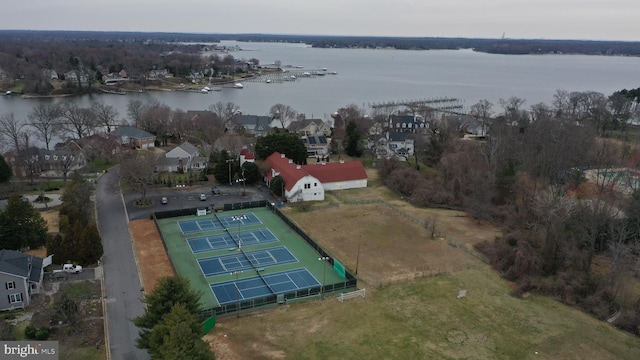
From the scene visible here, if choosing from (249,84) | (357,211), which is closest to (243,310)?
(357,211)

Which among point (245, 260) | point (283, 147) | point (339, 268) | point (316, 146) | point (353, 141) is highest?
point (283, 147)

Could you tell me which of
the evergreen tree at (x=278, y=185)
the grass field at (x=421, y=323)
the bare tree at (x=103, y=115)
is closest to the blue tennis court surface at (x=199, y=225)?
the evergreen tree at (x=278, y=185)

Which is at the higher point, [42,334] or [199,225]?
[42,334]

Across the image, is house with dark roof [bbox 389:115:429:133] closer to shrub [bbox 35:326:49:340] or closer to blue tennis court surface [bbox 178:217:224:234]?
blue tennis court surface [bbox 178:217:224:234]

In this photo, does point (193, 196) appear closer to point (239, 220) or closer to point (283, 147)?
point (239, 220)

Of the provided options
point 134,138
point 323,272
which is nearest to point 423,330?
point 323,272

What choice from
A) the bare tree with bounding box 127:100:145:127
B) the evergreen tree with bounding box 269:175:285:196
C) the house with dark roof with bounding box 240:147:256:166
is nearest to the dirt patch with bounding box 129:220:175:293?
the evergreen tree with bounding box 269:175:285:196

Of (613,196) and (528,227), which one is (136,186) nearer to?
(528,227)
